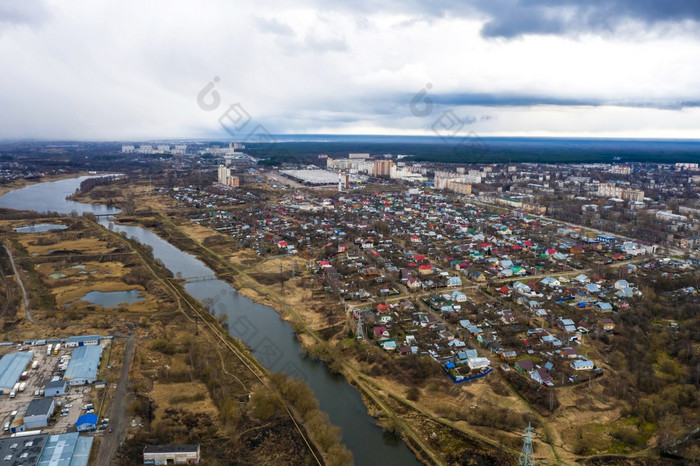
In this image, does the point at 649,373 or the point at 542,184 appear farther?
the point at 542,184

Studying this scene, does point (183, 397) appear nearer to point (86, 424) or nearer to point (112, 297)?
point (86, 424)

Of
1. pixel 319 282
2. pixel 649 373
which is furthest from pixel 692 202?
pixel 319 282

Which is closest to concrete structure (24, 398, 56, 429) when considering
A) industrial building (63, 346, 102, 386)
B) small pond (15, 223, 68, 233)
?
industrial building (63, 346, 102, 386)

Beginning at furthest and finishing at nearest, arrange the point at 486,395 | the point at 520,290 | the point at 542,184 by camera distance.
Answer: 1. the point at 542,184
2. the point at 520,290
3. the point at 486,395

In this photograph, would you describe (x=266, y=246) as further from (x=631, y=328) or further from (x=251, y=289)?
(x=631, y=328)

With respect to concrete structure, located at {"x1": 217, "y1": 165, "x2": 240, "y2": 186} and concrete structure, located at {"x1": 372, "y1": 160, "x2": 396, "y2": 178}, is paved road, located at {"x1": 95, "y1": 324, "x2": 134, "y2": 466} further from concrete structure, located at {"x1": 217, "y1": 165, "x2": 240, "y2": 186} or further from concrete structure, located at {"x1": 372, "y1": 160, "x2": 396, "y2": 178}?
concrete structure, located at {"x1": 372, "y1": 160, "x2": 396, "y2": 178}

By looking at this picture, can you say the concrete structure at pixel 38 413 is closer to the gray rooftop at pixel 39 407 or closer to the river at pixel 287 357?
the gray rooftop at pixel 39 407

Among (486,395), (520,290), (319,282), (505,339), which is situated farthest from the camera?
(319,282)
